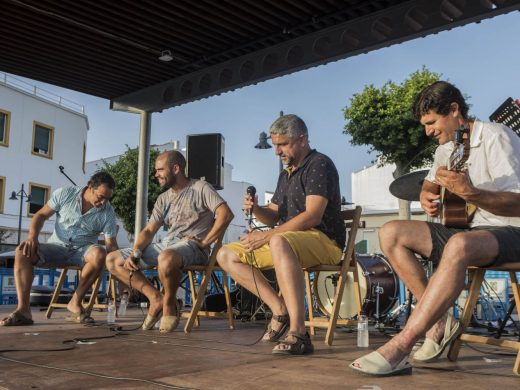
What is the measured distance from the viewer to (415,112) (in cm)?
272

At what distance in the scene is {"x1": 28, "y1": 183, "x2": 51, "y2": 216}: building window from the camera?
2566cm

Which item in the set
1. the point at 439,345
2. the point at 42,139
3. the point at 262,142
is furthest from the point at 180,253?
the point at 42,139

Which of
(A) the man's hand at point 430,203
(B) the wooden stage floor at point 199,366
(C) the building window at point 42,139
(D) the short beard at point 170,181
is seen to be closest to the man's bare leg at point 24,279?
(B) the wooden stage floor at point 199,366

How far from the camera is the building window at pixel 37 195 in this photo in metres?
25.7

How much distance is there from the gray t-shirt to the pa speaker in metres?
2.86

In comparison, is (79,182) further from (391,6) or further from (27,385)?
(27,385)

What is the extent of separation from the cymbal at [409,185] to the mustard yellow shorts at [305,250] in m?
1.05

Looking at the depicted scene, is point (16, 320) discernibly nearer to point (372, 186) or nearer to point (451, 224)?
point (451, 224)

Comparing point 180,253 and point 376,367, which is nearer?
point 376,367

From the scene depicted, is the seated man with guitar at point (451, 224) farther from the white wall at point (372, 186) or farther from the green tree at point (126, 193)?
the white wall at point (372, 186)

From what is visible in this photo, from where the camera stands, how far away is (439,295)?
2.13 meters

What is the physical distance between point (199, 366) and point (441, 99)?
1669mm

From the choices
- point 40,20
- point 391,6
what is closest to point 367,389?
point 391,6

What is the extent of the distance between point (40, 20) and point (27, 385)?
17.6ft
